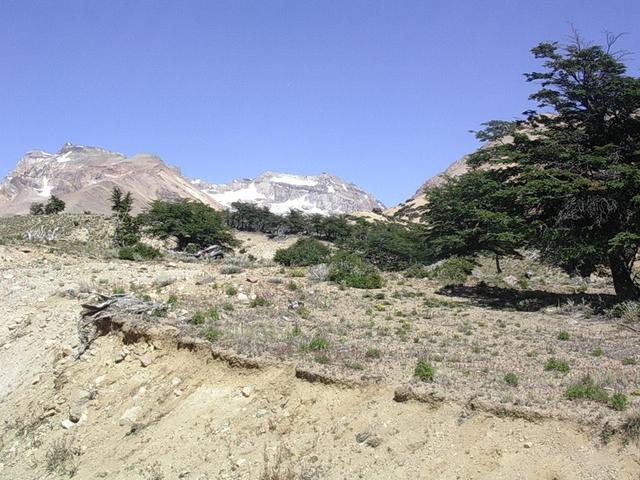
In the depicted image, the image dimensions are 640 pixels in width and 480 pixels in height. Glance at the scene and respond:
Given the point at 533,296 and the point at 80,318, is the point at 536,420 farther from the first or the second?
the point at 533,296

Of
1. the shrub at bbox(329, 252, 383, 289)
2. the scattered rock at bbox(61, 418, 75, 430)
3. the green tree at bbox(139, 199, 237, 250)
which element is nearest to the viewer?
the scattered rock at bbox(61, 418, 75, 430)

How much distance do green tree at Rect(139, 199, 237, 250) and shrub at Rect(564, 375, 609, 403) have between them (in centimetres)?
3945

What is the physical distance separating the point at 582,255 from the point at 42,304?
1572cm

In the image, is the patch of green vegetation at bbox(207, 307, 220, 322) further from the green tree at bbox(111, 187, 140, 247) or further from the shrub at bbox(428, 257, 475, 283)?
the green tree at bbox(111, 187, 140, 247)

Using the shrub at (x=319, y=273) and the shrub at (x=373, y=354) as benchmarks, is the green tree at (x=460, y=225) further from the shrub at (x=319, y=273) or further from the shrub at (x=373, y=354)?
the shrub at (x=373, y=354)

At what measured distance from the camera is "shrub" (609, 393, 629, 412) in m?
7.09

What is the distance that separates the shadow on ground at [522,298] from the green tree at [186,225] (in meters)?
28.4

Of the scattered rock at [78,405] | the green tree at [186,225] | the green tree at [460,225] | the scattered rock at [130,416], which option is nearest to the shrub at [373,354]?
the scattered rock at [130,416]

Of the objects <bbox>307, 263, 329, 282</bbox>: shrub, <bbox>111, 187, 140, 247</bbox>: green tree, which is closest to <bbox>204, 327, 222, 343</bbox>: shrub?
<bbox>307, 263, 329, 282</bbox>: shrub

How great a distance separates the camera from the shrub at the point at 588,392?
24.4 feet

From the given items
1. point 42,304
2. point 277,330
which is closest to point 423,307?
point 277,330

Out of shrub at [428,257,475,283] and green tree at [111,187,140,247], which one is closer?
shrub at [428,257,475,283]

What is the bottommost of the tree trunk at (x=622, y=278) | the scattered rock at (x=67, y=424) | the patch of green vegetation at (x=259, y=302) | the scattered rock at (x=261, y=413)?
the scattered rock at (x=67, y=424)

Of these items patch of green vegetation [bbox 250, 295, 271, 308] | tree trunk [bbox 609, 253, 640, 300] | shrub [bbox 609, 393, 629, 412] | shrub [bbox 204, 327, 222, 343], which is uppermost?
tree trunk [bbox 609, 253, 640, 300]
